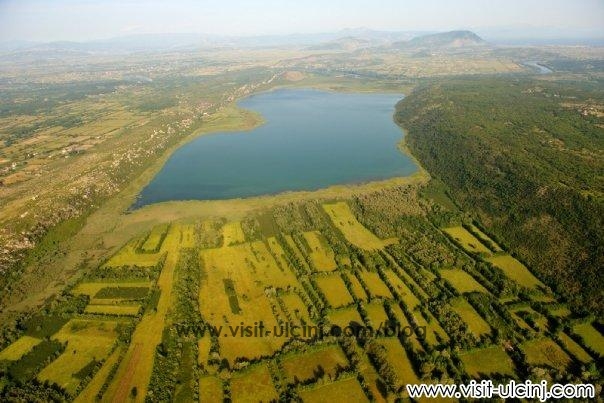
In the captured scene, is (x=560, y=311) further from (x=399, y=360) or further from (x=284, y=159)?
(x=284, y=159)

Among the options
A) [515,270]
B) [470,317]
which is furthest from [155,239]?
[515,270]

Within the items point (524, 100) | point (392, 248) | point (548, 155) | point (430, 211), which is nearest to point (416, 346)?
point (392, 248)

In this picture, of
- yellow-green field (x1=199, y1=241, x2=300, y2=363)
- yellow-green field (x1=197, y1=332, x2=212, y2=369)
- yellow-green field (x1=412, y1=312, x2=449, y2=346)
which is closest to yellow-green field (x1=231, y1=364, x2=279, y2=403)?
yellow-green field (x1=199, y1=241, x2=300, y2=363)

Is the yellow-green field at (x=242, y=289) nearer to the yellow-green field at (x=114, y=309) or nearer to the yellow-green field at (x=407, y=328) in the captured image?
the yellow-green field at (x=114, y=309)

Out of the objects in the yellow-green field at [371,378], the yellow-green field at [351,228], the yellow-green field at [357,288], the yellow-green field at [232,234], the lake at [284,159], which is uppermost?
the lake at [284,159]

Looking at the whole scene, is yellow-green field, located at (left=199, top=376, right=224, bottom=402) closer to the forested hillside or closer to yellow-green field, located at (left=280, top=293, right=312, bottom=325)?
yellow-green field, located at (left=280, top=293, right=312, bottom=325)

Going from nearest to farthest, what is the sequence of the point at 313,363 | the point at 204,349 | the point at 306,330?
1. the point at 313,363
2. the point at 204,349
3. the point at 306,330

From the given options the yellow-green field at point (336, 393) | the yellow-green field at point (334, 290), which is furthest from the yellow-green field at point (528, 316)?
the yellow-green field at point (336, 393)
